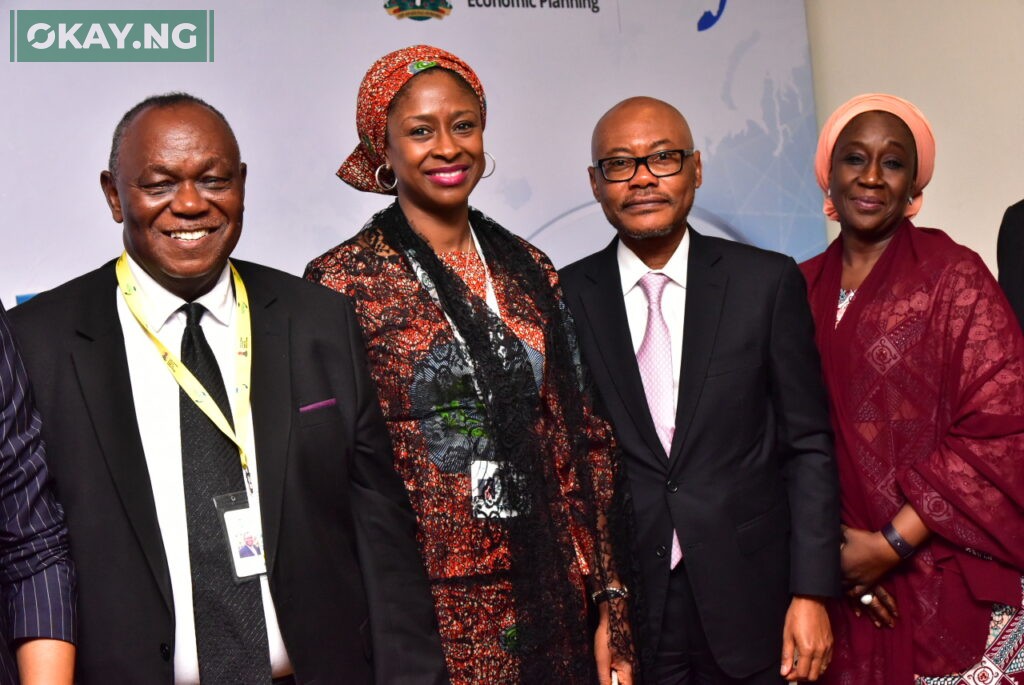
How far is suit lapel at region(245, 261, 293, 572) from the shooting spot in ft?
6.08

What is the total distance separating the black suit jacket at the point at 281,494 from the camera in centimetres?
177

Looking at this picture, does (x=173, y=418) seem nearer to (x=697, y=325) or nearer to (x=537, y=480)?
(x=537, y=480)

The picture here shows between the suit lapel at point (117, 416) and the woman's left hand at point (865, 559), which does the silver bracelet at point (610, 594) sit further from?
the suit lapel at point (117, 416)

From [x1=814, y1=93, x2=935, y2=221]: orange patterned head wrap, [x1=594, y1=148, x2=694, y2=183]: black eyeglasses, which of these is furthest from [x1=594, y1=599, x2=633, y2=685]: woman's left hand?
[x1=814, y1=93, x2=935, y2=221]: orange patterned head wrap

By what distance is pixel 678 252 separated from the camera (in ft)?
8.64

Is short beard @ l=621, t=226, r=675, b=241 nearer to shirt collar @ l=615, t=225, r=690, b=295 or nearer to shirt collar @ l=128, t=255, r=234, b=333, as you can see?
shirt collar @ l=615, t=225, r=690, b=295

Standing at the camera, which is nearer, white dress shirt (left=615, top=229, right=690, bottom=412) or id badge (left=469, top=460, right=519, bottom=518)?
id badge (left=469, top=460, right=519, bottom=518)

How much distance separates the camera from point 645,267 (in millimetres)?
2635

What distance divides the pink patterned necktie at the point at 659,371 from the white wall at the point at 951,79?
2.30m

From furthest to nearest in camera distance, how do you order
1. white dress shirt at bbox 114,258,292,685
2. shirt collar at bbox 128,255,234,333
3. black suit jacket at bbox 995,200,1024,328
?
black suit jacket at bbox 995,200,1024,328, shirt collar at bbox 128,255,234,333, white dress shirt at bbox 114,258,292,685

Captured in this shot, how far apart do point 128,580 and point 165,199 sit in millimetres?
620

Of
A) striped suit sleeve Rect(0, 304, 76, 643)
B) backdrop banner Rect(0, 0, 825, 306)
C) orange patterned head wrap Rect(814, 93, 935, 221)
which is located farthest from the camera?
backdrop banner Rect(0, 0, 825, 306)

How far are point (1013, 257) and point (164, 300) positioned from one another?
2.28 m

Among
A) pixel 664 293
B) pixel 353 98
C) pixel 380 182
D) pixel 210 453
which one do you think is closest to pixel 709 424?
pixel 664 293
